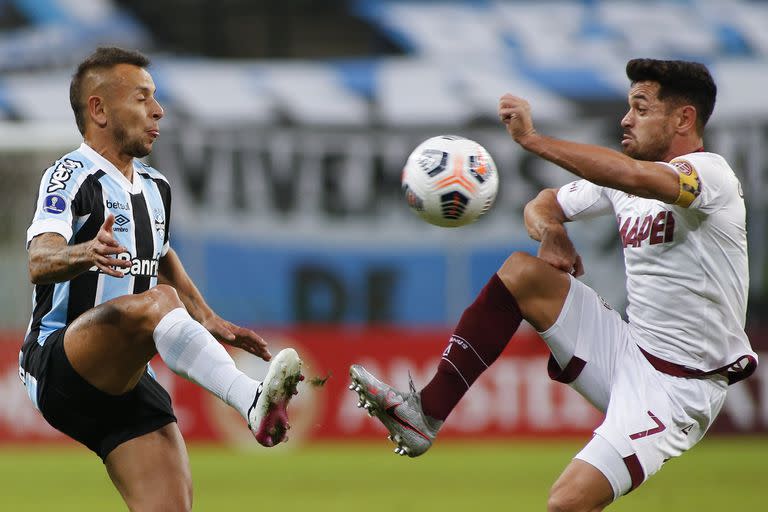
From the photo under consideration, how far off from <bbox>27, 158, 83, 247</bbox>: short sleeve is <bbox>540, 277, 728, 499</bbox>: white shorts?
6.54 feet

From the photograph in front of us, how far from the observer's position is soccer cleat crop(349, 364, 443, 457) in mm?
4824

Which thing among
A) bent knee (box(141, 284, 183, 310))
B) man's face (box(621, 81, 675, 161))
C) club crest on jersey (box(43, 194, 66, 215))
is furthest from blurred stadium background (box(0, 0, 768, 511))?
man's face (box(621, 81, 675, 161))

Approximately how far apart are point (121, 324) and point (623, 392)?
6.71 feet

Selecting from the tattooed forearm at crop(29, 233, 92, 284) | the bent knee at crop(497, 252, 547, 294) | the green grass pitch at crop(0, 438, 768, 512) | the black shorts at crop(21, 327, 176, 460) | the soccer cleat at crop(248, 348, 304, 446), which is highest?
the tattooed forearm at crop(29, 233, 92, 284)

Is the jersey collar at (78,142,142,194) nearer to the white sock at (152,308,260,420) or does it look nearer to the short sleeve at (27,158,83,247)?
the short sleeve at (27,158,83,247)

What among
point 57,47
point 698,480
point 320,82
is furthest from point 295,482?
point 57,47

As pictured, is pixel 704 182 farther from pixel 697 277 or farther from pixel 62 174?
pixel 62 174

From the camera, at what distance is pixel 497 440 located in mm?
11641

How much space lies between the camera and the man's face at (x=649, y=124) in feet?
16.2

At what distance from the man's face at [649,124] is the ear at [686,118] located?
33 millimetres

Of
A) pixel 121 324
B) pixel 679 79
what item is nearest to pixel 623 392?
pixel 679 79

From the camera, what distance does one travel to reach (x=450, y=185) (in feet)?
16.1

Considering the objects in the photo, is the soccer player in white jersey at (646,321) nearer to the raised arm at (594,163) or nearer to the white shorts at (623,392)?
the white shorts at (623,392)

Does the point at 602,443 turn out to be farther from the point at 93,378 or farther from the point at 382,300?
the point at 382,300
